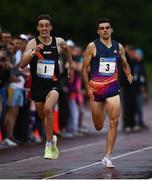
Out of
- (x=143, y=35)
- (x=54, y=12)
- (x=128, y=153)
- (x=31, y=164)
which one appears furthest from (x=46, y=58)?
(x=143, y=35)

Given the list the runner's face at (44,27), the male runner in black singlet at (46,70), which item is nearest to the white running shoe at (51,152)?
the male runner in black singlet at (46,70)

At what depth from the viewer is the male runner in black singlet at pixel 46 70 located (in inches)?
620

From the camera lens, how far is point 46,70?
16.0 metres

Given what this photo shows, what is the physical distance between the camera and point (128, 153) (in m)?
17.8

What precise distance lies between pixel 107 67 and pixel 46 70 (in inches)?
44.3

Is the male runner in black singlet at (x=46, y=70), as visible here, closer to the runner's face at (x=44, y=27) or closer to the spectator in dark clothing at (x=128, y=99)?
the runner's face at (x=44, y=27)

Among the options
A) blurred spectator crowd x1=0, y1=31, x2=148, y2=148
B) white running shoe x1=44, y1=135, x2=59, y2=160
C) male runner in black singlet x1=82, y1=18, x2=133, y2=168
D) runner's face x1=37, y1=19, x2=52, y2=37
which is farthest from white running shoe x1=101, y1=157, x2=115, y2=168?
blurred spectator crowd x1=0, y1=31, x2=148, y2=148

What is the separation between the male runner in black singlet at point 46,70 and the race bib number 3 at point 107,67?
2.97 ft

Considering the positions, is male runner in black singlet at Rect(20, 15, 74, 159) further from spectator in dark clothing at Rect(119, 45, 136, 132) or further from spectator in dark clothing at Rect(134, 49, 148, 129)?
spectator in dark clothing at Rect(134, 49, 148, 129)

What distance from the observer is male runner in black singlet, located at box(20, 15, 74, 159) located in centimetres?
1575

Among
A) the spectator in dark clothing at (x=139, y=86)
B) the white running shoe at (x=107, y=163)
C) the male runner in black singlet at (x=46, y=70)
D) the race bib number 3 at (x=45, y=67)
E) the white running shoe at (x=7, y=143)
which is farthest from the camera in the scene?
the spectator in dark clothing at (x=139, y=86)

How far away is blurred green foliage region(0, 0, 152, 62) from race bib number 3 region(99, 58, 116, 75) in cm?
3586

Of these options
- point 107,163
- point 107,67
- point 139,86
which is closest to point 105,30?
point 107,67

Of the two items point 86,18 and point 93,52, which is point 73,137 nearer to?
point 93,52
